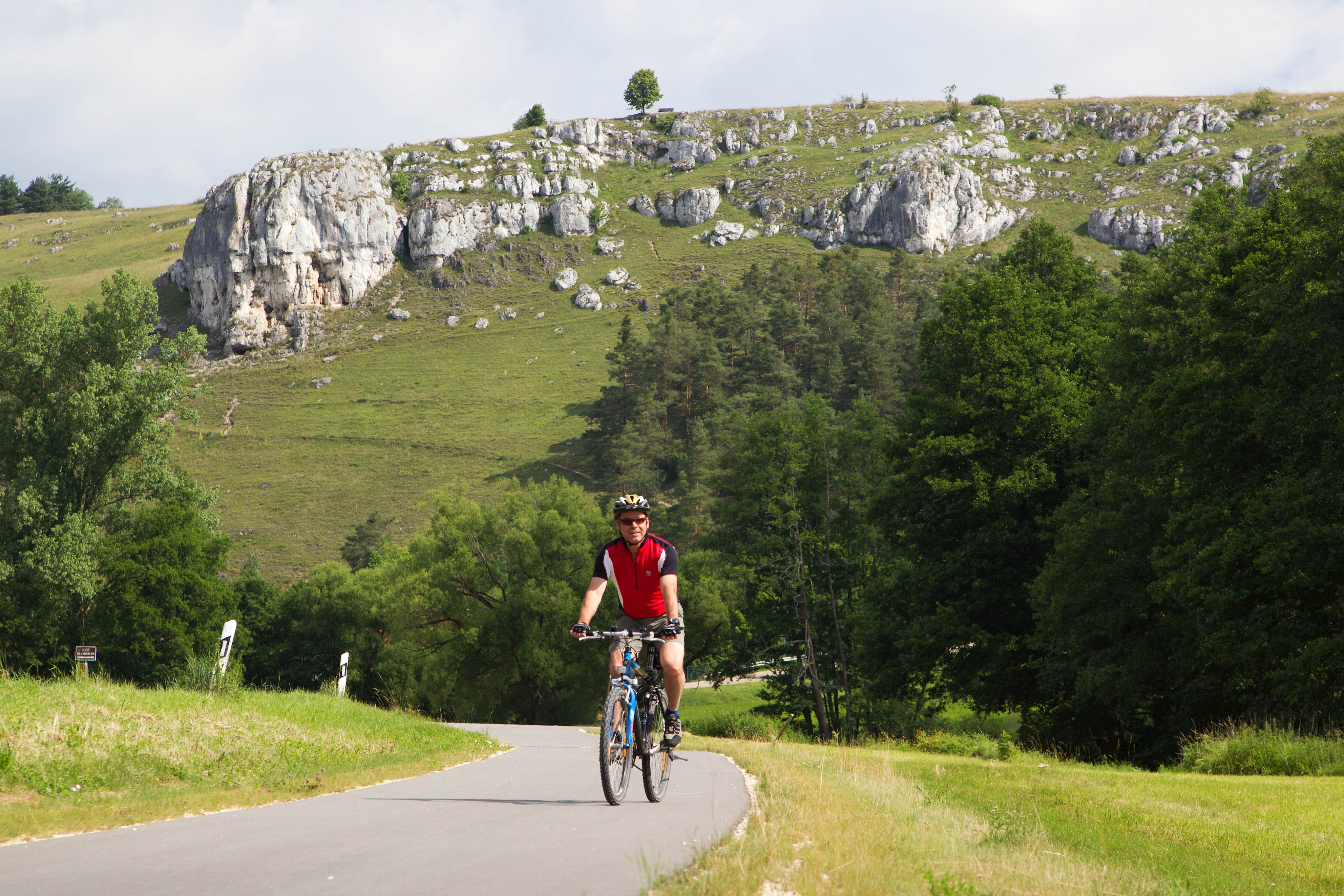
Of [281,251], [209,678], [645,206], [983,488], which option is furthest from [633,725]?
[645,206]

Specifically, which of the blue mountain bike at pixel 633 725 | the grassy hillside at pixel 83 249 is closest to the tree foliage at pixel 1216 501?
the blue mountain bike at pixel 633 725

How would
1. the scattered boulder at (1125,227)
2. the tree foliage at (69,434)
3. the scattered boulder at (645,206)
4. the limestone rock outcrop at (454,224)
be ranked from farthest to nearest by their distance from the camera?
the scattered boulder at (645,206), the limestone rock outcrop at (454,224), the scattered boulder at (1125,227), the tree foliage at (69,434)

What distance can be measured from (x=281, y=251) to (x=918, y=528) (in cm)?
15219

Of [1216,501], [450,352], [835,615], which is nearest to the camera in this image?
[1216,501]

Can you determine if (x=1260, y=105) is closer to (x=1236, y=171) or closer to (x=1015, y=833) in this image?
(x=1236, y=171)

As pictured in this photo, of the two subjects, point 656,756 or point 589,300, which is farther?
point 589,300

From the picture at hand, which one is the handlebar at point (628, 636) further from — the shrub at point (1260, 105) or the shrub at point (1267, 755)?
the shrub at point (1260, 105)

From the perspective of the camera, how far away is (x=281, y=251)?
527ft

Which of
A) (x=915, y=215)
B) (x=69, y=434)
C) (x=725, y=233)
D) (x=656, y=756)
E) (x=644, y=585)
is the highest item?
(x=915, y=215)

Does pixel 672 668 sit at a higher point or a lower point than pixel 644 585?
lower

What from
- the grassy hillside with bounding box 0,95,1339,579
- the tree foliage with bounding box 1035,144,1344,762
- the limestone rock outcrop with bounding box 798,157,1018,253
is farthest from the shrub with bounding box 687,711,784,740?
the limestone rock outcrop with bounding box 798,157,1018,253

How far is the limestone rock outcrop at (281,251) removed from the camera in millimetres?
155750

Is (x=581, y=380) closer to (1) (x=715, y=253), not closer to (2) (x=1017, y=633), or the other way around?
(1) (x=715, y=253)

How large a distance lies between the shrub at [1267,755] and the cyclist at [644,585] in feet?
39.2
